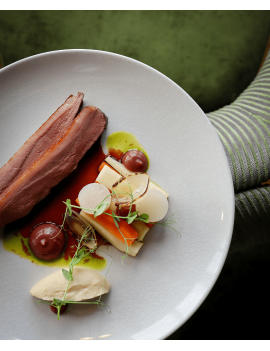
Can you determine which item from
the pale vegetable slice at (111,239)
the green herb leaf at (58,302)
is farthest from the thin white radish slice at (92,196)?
the green herb leaf at (58,302)

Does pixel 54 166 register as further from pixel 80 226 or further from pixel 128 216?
pixel 128 216

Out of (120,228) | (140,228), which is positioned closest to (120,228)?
(120,228)

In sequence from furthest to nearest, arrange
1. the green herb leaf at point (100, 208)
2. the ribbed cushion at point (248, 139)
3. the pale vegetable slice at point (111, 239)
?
1. the ribbed cushion at point (248, 139)
2. the pale vegetable slice at point (111, 239)
3. the green herb leaf at point (100, 208)

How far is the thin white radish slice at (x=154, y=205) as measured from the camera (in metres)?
1.33

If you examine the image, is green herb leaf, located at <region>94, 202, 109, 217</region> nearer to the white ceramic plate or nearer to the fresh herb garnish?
the fresh herb garnish

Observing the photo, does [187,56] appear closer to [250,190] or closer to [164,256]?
[250,190]

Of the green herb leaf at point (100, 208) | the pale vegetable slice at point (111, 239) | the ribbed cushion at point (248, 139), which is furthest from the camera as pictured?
the ribbed cushion at point (248, 139)

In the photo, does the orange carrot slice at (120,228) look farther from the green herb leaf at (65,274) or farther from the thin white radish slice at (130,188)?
the green herb leaf at (65,274)

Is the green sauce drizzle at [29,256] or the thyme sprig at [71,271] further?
the green sauce drizzle at [29,256]

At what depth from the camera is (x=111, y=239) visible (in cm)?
141

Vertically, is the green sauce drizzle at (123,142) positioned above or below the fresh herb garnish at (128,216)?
above

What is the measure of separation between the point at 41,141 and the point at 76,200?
1.30ft

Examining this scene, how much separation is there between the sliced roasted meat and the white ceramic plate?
0.17ft

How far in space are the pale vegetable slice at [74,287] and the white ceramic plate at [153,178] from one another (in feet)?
0.19
